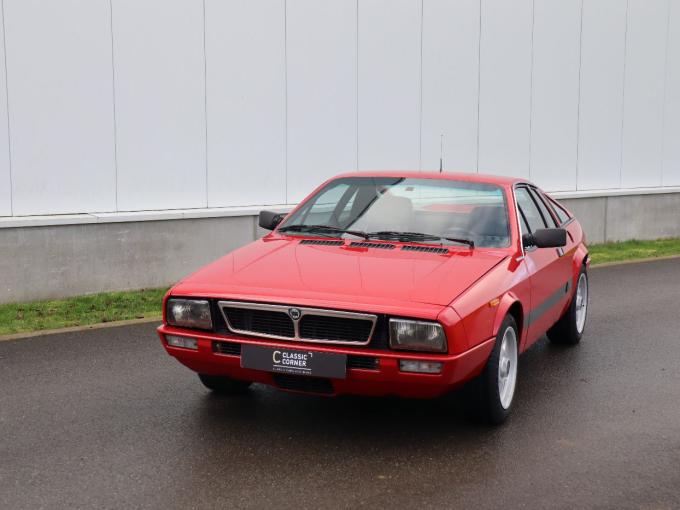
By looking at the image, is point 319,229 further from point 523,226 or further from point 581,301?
point 581,301

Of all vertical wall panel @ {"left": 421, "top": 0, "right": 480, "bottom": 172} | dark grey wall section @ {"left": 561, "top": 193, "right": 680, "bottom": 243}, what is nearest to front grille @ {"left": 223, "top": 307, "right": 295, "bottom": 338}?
vertical wall panel @ {"left": 421, "top": 0, "right": 480, "bottom": 172}

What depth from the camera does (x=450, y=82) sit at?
14.4m

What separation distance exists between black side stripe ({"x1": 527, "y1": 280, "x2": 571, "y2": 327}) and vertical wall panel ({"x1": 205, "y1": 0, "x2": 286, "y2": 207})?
17.8 feet

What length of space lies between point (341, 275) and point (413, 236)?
0.95 metres

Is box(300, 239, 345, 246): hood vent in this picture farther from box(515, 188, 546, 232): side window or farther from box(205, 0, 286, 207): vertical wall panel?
box(205, 0, 286, 207): vertical wall panel

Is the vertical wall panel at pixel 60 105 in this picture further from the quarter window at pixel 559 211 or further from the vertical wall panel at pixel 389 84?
the quarter window at pixel 559 211

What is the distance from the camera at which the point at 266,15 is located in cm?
1186


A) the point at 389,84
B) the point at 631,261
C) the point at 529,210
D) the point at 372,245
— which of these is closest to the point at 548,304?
the point at 529,210

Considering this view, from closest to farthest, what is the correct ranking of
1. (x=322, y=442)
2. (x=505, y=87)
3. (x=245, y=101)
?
(x=322, y=442)
(x=245, y=101)
(x=505, y=87)

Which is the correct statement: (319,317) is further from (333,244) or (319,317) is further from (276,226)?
(276,226)

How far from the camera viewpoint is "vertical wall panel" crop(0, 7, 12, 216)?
9641mm

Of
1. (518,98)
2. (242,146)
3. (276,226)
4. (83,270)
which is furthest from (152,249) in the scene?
(518,98)

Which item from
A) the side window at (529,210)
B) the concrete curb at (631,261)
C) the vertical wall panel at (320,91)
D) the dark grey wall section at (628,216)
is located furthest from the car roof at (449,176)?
the dark grey wall section at (628,216)

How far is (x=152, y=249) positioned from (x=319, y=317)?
5.99 m
